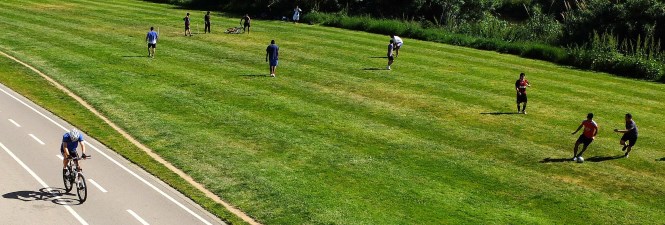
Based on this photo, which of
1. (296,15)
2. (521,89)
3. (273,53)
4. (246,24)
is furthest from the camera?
(296,15)

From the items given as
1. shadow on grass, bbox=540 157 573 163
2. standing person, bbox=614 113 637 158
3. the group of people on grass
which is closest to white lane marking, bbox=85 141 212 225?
shadow on grass, bbox=540 157 573 163

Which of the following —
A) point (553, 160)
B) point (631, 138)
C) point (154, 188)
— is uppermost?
point (631, 138)

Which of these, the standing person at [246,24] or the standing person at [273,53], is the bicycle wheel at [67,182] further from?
the standing person at [246,24]

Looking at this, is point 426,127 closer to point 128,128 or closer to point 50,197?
point 128,128

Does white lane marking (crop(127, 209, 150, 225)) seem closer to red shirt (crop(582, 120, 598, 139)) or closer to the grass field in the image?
the grass field

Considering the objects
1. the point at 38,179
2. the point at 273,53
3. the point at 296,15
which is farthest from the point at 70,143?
the point at 296,15

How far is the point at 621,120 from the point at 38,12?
48581 mm

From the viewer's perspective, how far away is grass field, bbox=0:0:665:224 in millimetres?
20109

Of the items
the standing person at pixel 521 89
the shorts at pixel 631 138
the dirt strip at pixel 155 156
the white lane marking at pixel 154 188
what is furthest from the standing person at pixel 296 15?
Result: the shorts at pixel 631 138

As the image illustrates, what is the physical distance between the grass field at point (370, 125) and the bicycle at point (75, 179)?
352 cm

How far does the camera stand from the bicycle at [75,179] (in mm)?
19617

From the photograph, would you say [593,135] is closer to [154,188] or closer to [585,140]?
[585,140]

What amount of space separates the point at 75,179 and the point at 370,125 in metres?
11.8

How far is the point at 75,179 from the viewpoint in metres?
20.0
